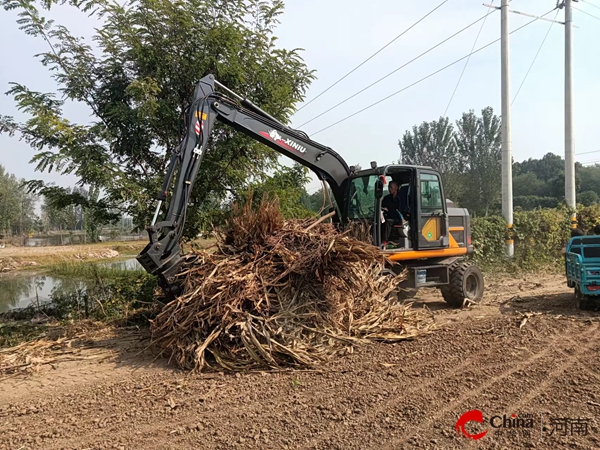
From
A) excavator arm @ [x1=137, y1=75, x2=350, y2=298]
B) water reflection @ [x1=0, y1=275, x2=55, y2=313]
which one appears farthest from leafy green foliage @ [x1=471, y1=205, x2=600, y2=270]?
water reflection @ [x1=0, y1=275, x2=55, y2=313]

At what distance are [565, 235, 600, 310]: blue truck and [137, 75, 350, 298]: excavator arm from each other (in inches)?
161

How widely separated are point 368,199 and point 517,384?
4.12 meters

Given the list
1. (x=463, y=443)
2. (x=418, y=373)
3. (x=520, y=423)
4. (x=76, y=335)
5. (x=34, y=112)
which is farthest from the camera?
(x=34, y=112)

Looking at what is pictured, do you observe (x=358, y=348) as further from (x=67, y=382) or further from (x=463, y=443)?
(x=67, y=382)

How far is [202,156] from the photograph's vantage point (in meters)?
6.02

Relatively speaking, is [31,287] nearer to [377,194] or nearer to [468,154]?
[377,194]

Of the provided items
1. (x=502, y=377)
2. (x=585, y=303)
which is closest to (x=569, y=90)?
(x=585, y=303)

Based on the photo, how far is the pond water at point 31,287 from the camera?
13.1m

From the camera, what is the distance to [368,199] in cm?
758

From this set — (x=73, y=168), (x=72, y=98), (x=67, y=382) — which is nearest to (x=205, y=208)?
(x=73, y=168)

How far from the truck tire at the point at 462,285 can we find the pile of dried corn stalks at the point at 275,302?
2100 millimetres

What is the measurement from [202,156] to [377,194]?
2.88 meters

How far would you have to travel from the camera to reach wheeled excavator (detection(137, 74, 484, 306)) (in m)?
6.18

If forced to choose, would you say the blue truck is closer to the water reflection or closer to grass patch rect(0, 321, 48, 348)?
grass patch rect(0, 321, 48, 348)
